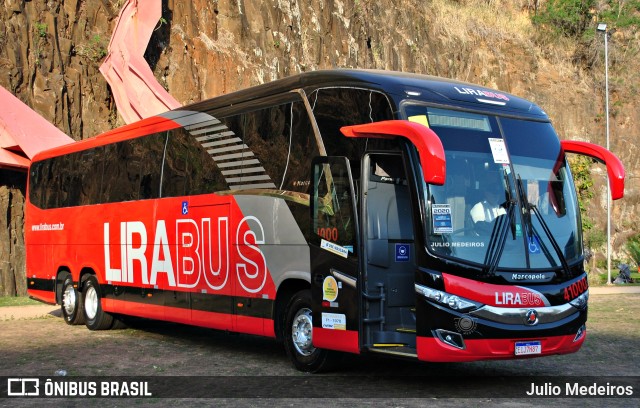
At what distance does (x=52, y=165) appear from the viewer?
1867 centimetres

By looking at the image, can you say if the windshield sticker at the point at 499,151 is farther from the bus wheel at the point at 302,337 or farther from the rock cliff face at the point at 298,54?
the rock cliff face at the point at 298,54

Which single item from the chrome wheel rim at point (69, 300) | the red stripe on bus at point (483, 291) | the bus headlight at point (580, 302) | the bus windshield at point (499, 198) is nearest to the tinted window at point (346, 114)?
the bus windshield at point (499, 198)

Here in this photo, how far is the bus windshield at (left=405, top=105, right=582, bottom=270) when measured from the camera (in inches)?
366

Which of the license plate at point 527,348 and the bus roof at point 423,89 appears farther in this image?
the bus roof at point 423,89

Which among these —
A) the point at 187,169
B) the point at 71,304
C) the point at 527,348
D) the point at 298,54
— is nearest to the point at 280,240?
the point at 187,169

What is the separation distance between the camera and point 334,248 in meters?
10.3

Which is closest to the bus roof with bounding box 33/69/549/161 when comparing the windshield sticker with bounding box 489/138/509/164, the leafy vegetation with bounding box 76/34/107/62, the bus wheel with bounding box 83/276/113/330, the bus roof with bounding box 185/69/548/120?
the bus roof with bounding box 185/69/548/120

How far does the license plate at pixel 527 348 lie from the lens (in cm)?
923

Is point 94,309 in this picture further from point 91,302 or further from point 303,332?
point 303,332

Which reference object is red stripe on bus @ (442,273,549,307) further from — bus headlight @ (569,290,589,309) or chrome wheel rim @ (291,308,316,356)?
chrome wheel rim @ (291,308,316,356)

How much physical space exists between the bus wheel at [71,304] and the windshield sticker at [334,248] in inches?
327

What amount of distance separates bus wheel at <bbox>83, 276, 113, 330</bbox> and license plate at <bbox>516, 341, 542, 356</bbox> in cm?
946

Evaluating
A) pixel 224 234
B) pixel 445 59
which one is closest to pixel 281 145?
pixel 224 234

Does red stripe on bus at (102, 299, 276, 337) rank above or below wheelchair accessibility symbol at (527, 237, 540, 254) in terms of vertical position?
below
